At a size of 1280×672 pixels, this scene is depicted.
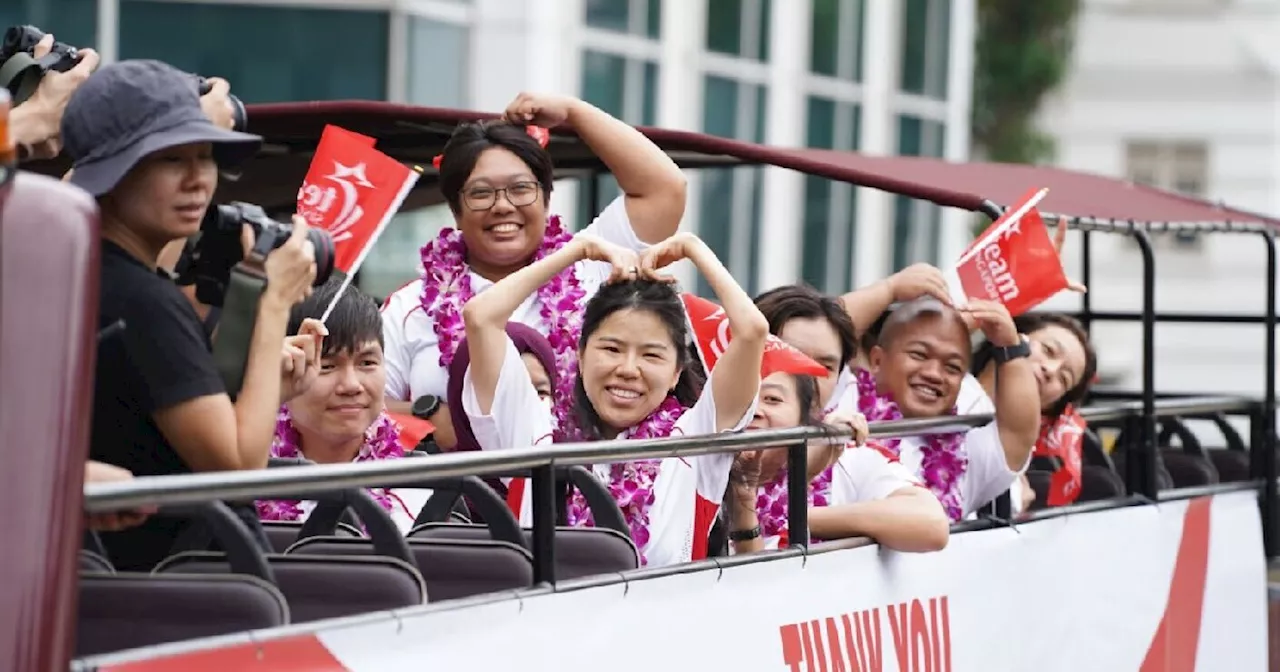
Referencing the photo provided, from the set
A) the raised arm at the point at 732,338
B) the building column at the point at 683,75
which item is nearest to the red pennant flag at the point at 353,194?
the raised arm at the point at 732,338

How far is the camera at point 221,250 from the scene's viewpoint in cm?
397

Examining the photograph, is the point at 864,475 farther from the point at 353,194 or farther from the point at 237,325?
the point at 237,325

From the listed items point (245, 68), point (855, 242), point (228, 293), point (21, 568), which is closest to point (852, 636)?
point (228, 293)

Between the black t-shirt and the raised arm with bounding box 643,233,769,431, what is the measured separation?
1.60 metres

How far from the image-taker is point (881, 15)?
27.0 metres

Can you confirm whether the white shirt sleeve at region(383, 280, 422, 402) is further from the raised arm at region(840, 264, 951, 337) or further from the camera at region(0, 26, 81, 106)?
the camera at region(0, 26, 81, 106)

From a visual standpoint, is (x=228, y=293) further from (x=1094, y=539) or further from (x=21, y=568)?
(x=1094, y=539)

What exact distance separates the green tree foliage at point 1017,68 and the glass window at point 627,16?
13801 millimetres

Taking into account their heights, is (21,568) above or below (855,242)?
below

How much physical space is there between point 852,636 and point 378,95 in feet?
37.7

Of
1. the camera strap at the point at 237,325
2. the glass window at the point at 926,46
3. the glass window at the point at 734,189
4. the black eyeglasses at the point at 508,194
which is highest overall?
the glass window at the point at 926,46

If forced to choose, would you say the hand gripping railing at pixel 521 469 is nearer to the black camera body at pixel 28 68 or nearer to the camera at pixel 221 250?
the camera at pixel 221 250

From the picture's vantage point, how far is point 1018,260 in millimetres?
6719

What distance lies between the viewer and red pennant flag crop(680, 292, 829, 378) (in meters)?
5.61
